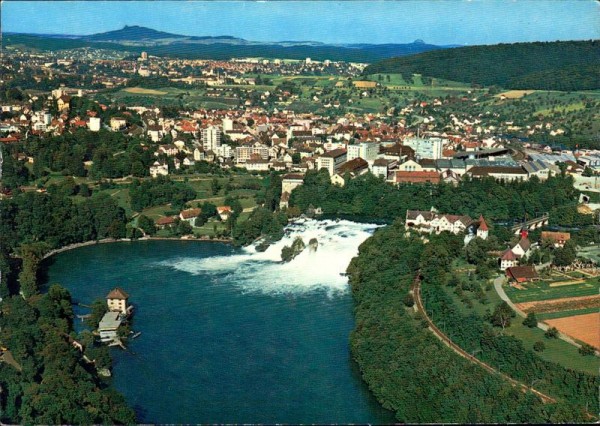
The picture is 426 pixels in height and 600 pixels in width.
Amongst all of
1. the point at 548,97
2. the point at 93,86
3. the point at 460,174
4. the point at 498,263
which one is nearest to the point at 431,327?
the point at 498,263

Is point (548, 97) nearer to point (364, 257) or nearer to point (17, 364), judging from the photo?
point (364, 257)

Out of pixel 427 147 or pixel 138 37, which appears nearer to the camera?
pixel 427 147

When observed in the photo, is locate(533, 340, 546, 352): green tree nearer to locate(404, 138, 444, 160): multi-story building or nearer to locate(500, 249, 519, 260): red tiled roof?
locate(500, 249, 519, 260): red tiled roof

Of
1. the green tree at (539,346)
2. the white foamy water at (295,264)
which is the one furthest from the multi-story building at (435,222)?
the green tree at (539,346)

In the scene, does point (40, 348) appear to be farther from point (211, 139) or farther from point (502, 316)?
point (211, 139)

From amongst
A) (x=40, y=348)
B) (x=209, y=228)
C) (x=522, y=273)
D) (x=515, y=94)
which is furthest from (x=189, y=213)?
(x=515, y=94)

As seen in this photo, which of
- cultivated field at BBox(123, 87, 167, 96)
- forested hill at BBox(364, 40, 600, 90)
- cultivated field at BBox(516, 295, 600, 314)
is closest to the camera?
cultivated field at BBox(516, 295, 600, 314)

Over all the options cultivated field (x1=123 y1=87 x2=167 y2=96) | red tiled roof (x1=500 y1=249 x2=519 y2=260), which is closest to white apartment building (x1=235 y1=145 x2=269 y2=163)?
red tiled roof (x1=500 y1=249 x2=519 y2=260)

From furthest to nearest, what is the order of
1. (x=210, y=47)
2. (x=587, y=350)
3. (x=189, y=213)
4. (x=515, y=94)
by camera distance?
(x=210, y=47)
(x=515, y=94)
(x=189, y=213)
(x=587, y=350)
